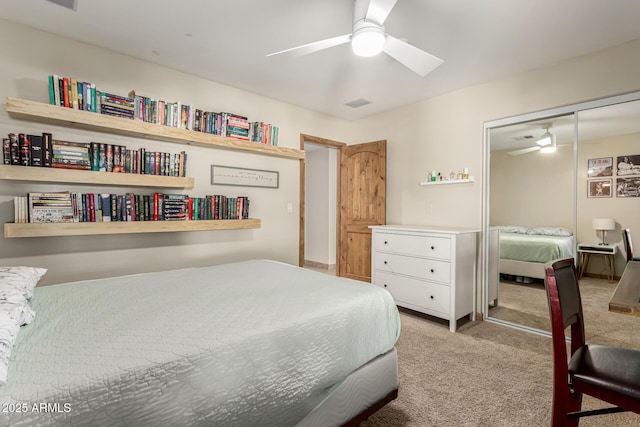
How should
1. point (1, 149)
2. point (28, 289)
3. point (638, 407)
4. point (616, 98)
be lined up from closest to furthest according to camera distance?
point (638, 407) < point (28, 289) < point (1, 149) < point (616, 98)

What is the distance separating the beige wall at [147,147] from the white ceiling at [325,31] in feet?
0.51

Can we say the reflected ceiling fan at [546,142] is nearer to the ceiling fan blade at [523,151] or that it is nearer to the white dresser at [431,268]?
the ceiling fan blade at [523,151]

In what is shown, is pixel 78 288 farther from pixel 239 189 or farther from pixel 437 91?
pixel 437 91

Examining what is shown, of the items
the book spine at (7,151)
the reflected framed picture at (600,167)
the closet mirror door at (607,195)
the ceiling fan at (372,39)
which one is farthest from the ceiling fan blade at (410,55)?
the book spine at (7,151)

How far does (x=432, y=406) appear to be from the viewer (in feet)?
6.04

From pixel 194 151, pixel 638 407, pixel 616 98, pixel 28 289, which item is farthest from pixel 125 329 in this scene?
pixel 616 98

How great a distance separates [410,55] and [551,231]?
2.28m

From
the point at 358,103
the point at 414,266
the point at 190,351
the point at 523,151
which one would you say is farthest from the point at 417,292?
the point at 190,351

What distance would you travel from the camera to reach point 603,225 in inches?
106

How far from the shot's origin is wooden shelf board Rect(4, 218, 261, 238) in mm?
2150

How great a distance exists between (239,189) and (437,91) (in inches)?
102

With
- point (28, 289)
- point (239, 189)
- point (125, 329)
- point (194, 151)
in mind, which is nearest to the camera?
point (125, 329)

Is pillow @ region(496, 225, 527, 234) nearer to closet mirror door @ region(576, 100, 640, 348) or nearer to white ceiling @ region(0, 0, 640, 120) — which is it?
closet mirror door @ region(576, 100, 640, 348)

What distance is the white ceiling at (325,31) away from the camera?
6.84 ft
